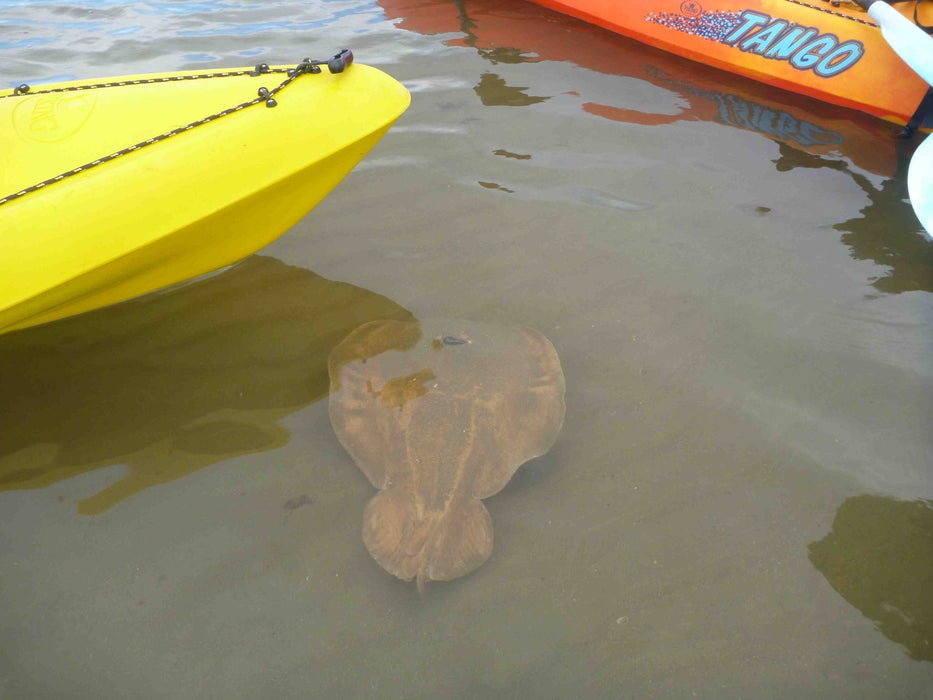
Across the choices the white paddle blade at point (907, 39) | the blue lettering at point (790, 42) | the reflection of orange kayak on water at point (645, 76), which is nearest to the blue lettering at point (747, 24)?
the blue lettering at point (790, 42)

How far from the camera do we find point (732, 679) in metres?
2.01

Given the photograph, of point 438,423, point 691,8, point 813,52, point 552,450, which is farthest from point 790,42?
point 438,423

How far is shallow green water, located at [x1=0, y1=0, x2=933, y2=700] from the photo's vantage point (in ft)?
6.84

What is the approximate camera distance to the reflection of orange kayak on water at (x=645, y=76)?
4.70m

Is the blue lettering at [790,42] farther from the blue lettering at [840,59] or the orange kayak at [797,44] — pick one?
the blue lettering at [840,59]

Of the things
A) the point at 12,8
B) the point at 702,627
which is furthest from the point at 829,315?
the point at 12,8

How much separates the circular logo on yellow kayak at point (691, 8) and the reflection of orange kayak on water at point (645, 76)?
41 centimetres

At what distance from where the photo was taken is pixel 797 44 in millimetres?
4906

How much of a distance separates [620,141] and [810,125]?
5.09 feet

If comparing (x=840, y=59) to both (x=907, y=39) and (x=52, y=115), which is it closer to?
(x=907, y=39)

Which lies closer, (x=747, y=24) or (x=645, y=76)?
(x=747, y=24)

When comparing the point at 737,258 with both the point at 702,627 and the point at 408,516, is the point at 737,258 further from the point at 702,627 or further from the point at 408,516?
the point at 408,516

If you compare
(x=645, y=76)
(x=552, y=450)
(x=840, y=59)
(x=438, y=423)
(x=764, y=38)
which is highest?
(x=764, y=38)

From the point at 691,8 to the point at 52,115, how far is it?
496cm
